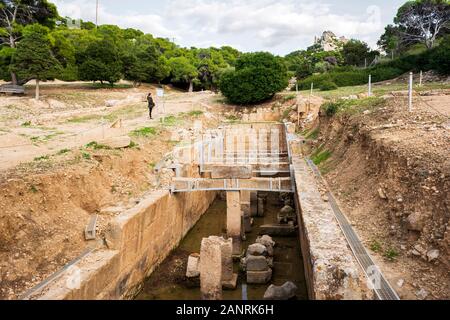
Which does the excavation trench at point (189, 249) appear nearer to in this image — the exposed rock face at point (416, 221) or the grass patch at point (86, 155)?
the exposed rock face at point (416, 221)

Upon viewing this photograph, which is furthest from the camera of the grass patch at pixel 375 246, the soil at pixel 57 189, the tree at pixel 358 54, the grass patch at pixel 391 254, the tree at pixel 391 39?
the tree at pixel 358 54

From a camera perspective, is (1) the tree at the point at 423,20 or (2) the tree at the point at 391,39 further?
(2) the tree at the point at 391,39

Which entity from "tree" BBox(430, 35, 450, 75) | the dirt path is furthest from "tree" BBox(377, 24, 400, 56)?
the dirt path

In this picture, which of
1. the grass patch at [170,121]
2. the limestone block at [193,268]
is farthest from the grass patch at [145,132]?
the limestone block at [193,268]

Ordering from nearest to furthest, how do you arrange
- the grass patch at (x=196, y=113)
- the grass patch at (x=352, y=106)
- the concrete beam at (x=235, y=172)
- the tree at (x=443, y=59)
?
1. the concrete beam at (x=235, y=172)
2. the grass patch at (x=352, y=106)
3. the grass patch at (x=196, y=113)
4. the tree at (x=443, y=59)

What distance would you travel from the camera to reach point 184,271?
9.64 meters

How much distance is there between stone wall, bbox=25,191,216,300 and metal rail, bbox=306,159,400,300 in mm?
4466

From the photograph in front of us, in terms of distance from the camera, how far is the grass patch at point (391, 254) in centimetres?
618

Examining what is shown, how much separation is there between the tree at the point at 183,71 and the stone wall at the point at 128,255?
98.0ft

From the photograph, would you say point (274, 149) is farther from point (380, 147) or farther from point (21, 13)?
point (21, 13)

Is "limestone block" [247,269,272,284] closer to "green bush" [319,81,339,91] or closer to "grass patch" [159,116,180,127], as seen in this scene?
"grass patch" [159,116,180,127]

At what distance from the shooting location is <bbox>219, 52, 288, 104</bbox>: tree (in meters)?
27.3

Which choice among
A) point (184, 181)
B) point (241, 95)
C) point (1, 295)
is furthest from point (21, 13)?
point (1, 295)

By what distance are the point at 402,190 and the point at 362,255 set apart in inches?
78.5
